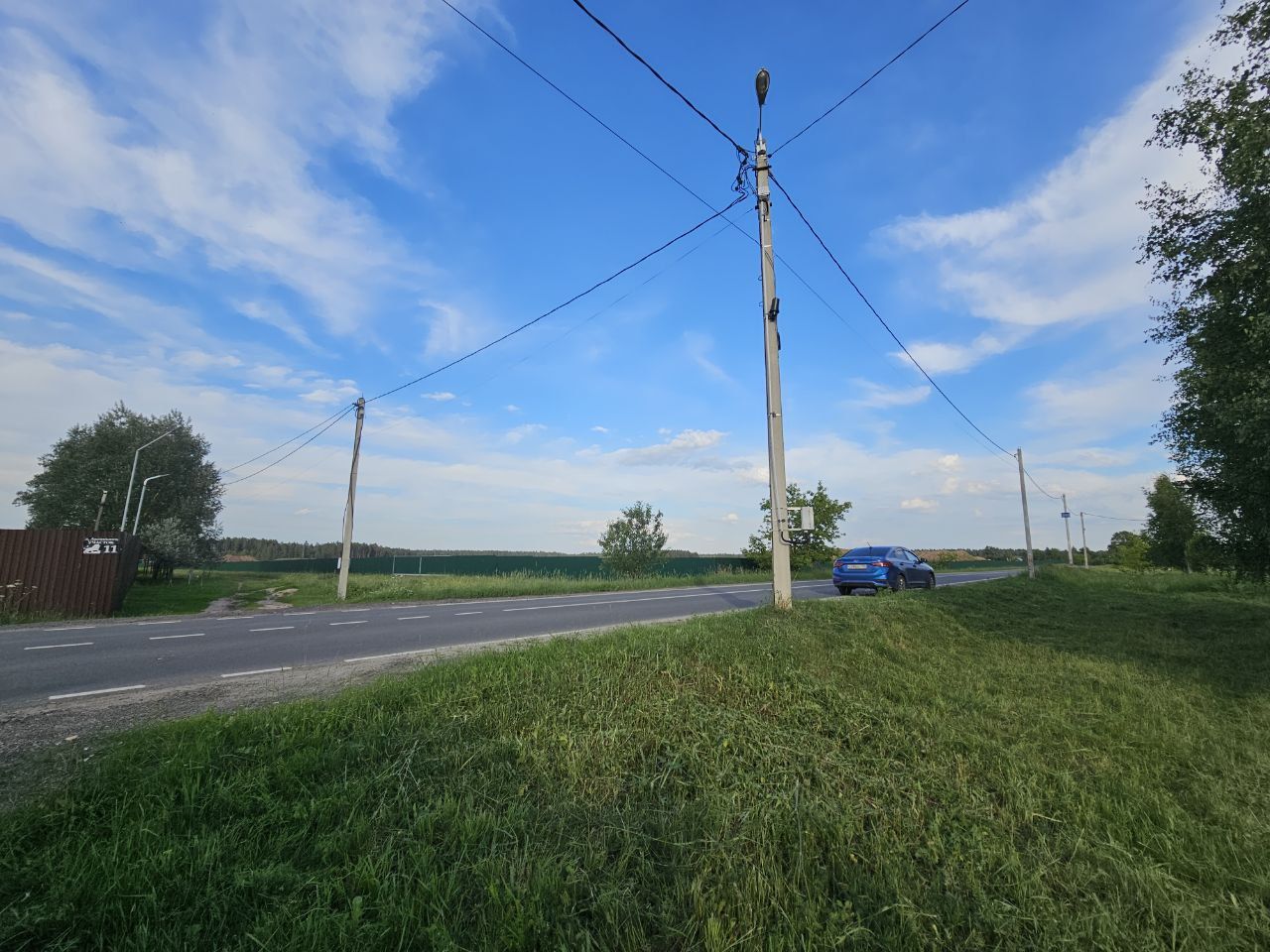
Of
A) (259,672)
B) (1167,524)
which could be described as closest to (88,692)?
(259,672)

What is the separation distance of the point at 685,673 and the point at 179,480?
51.5 meters

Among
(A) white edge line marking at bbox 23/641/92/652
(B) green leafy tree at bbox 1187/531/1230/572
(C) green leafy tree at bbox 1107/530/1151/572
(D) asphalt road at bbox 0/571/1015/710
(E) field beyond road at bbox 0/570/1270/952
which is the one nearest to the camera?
(E) field beyond road at bbox 0/570/1270/952

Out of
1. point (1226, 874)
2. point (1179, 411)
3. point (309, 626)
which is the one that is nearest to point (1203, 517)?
point (1179, 411)

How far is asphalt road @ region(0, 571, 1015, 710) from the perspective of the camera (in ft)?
22.6

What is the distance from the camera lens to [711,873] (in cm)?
281

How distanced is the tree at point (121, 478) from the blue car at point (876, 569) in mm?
39905

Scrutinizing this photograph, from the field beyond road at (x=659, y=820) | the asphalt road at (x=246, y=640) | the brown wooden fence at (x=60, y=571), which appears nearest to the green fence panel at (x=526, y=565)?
the asphalt road at (x=246, y=640)

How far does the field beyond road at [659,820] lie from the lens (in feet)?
8.13

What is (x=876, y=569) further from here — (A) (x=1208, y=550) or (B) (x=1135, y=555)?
(B) (x=1135, y=555)

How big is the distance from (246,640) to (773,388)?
394 inches

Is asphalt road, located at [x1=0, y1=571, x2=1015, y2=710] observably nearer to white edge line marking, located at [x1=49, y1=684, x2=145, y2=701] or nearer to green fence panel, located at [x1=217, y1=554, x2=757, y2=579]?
white edge line marking, located at [x1=49, y1=684, x2=145, y2=701]

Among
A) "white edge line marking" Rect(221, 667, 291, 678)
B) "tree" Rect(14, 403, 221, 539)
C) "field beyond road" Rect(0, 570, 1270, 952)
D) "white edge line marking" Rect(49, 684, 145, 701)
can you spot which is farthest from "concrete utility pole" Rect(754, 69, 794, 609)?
"tree" Rect(14, 403, 221, 539)

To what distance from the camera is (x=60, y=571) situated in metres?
14.7

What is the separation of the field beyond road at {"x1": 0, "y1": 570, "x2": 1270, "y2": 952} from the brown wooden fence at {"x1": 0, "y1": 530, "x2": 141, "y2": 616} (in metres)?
14.9
